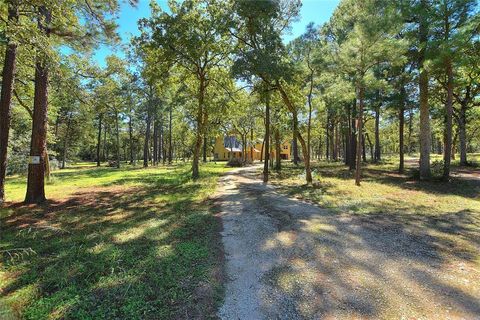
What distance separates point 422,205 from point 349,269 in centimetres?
611

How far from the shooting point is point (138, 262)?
444 cm

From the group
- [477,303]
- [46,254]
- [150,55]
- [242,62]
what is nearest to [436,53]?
[242,62]

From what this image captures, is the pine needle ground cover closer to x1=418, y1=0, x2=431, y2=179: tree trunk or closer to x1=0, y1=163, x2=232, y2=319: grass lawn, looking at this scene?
x1=0, y1=163, x2=232, y2=319: grass lawn

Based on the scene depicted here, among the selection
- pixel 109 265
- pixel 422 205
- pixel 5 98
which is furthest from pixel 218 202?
pixel 5 98

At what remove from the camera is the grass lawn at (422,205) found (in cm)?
575

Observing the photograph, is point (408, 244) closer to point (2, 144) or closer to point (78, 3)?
point (78, 3)

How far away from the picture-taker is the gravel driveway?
3266mm

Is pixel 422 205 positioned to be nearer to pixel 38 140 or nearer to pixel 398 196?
pixel 398 196

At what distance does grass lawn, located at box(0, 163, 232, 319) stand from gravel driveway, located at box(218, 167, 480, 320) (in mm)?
492

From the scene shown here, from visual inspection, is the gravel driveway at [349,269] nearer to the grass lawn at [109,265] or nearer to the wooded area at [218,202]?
the wooded area at [218,202]

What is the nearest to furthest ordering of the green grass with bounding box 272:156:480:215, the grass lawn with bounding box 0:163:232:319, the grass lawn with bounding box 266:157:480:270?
1. the grass lawn with bounding box 0:163:232:319
2. the grass lawn with bounding box 266:157:480:270
3. the green grass with bounding box 272:156:480:215

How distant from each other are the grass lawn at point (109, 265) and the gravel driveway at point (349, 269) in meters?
0.49

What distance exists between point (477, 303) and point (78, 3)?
9592mm

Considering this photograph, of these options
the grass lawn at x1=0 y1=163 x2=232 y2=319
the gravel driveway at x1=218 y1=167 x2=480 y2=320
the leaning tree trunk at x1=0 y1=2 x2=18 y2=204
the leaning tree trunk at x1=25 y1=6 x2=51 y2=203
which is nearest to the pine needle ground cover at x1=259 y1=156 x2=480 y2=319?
the gravel driveway at x1=218 y1=167 x2=480 y2=320
